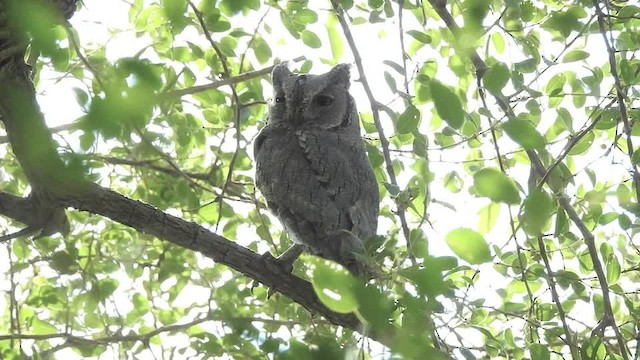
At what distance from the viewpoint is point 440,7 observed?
1.71 m

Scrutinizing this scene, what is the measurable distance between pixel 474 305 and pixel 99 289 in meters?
0.96

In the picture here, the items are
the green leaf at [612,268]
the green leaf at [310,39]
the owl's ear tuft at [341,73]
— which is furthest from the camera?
the owl's ear tuft at [341,73]

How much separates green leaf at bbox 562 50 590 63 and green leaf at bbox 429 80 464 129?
0.86 metres

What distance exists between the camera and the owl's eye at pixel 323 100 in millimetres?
2177

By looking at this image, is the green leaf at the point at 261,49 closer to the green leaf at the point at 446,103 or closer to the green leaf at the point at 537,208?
the green leaf at the point at 446,103

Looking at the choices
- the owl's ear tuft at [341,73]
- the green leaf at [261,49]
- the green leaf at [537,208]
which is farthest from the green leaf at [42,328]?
the green leaf at [537,208]

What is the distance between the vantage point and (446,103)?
79 centimetres

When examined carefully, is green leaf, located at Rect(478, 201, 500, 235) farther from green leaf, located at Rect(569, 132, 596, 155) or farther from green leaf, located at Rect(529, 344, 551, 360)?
green leaf, located at Rect(569, 132, 596, 155)

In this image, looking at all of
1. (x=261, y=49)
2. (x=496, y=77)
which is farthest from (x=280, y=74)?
(x=496, y=77)

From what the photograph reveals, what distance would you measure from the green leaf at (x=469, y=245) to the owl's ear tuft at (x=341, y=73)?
153 cm

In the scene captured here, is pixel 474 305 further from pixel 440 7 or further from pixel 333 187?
pixel 440 7

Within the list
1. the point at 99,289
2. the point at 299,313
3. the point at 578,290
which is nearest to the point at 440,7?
the point at 578,290

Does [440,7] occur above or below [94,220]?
above

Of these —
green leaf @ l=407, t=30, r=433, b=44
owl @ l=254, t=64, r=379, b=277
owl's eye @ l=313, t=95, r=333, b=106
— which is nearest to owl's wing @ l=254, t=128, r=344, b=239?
owl @ l=254, t=64, r=379, b=277
